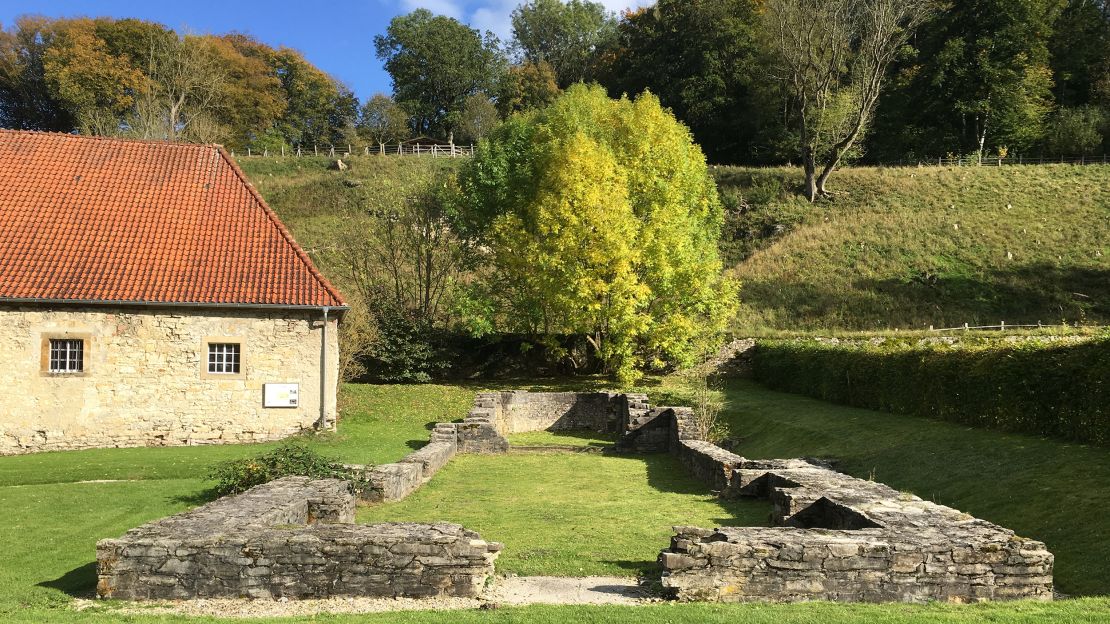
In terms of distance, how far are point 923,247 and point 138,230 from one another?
3877 centimetres

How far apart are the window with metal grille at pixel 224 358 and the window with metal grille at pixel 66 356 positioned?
289cm

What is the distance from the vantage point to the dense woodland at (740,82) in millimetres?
49281

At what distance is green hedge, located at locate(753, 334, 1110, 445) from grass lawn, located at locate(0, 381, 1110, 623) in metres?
0.56

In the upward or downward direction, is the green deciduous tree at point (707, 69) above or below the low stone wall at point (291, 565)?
above

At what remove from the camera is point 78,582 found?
26.4ft

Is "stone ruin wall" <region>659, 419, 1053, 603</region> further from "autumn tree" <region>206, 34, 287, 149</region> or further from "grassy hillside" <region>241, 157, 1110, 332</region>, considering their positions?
"autumn tree" <region>206, 34, 287, 149</region>

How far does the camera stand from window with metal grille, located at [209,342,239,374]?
63.7 feet

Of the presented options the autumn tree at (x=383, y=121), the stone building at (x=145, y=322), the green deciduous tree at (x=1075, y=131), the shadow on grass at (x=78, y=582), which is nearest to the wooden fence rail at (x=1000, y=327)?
the stone building at (x=145, y=322)

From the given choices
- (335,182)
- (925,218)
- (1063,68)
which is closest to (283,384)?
(335,182)

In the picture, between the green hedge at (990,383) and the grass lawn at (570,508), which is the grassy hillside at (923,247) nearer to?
the green hedge at (990,383)

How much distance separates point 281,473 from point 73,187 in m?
13.7

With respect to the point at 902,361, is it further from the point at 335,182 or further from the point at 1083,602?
the point at 335,182

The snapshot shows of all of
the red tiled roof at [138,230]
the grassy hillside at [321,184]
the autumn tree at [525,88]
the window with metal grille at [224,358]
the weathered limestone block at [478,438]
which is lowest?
the weathered limestone block at [478,438]

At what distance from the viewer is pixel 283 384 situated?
19625 millimetres
